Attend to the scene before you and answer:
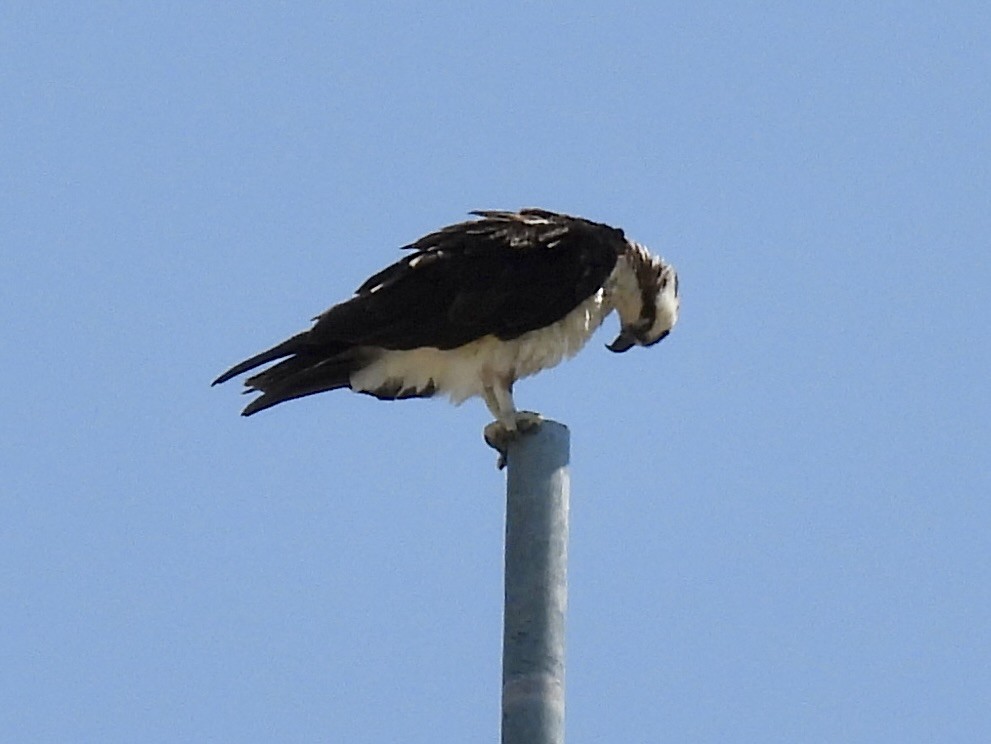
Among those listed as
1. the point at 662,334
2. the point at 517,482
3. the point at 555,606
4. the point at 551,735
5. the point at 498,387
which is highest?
the point at 662,334

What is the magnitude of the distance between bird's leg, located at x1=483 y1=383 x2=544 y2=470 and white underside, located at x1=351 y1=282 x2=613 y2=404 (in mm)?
44

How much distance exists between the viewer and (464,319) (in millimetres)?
8969

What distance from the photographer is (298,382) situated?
9.05 m

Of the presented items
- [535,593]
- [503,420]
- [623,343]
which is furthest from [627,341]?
[535,593]

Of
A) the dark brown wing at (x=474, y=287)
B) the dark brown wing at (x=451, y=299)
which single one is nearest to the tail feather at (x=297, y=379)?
the dark brown wing at (x=451, y=299)

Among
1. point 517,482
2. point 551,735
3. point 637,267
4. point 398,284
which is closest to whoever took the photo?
point 551,735

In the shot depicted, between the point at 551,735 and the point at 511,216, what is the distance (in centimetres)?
399

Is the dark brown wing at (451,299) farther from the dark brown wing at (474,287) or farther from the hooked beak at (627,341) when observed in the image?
the hooked beak at (627,341)

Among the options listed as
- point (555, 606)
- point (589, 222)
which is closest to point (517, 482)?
point (555, 606)

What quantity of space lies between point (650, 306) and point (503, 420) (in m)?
1.61

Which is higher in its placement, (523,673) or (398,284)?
(398,284)

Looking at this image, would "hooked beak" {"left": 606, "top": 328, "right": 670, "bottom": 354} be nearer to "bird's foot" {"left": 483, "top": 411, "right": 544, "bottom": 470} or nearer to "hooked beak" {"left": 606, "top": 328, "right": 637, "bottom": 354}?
"hooked beak" {"left": 606, "top": 328, "right": 637, "bottom": 354}

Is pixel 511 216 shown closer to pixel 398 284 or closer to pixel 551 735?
pixel 398 284

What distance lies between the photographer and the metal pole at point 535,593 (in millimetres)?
5777
